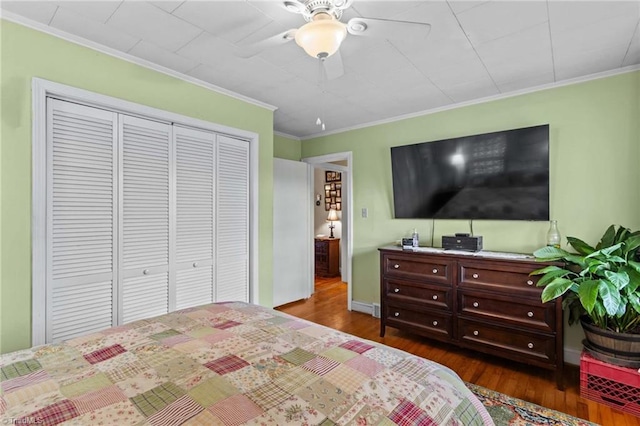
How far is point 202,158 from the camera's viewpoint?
287cm

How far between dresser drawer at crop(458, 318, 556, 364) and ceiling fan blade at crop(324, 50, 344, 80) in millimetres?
2364

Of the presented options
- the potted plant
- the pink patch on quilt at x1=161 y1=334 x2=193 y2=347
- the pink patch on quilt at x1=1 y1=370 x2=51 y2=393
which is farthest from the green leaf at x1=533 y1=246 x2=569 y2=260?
the pink patch on quilt at x1=1 y1=370 x2=51 y2=393

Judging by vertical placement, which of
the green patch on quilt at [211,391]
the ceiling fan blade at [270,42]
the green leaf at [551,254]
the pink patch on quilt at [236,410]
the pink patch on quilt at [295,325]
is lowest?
the pink patch on quilt at [236,410]

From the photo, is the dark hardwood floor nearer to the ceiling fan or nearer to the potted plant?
the potted plant

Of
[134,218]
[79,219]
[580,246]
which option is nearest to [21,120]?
[79,219]

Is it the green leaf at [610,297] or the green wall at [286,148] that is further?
the green wall at [286,148]

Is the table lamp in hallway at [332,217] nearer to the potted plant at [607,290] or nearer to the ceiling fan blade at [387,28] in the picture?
the potted plant at [607,290]

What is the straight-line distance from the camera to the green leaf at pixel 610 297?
6.52ft

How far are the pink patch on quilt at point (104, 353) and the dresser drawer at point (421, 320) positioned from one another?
2545 mm

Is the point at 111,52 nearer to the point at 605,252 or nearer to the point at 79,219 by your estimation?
the point at 79,219

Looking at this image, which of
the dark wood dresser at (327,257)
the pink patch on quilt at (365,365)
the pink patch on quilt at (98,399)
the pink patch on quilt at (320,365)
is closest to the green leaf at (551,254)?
the pink patch on quilt at (365,365)

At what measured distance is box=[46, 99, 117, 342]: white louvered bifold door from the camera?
6.69 feet

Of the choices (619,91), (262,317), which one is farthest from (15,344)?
(619,91)

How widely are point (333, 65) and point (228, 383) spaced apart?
1.69 metres
